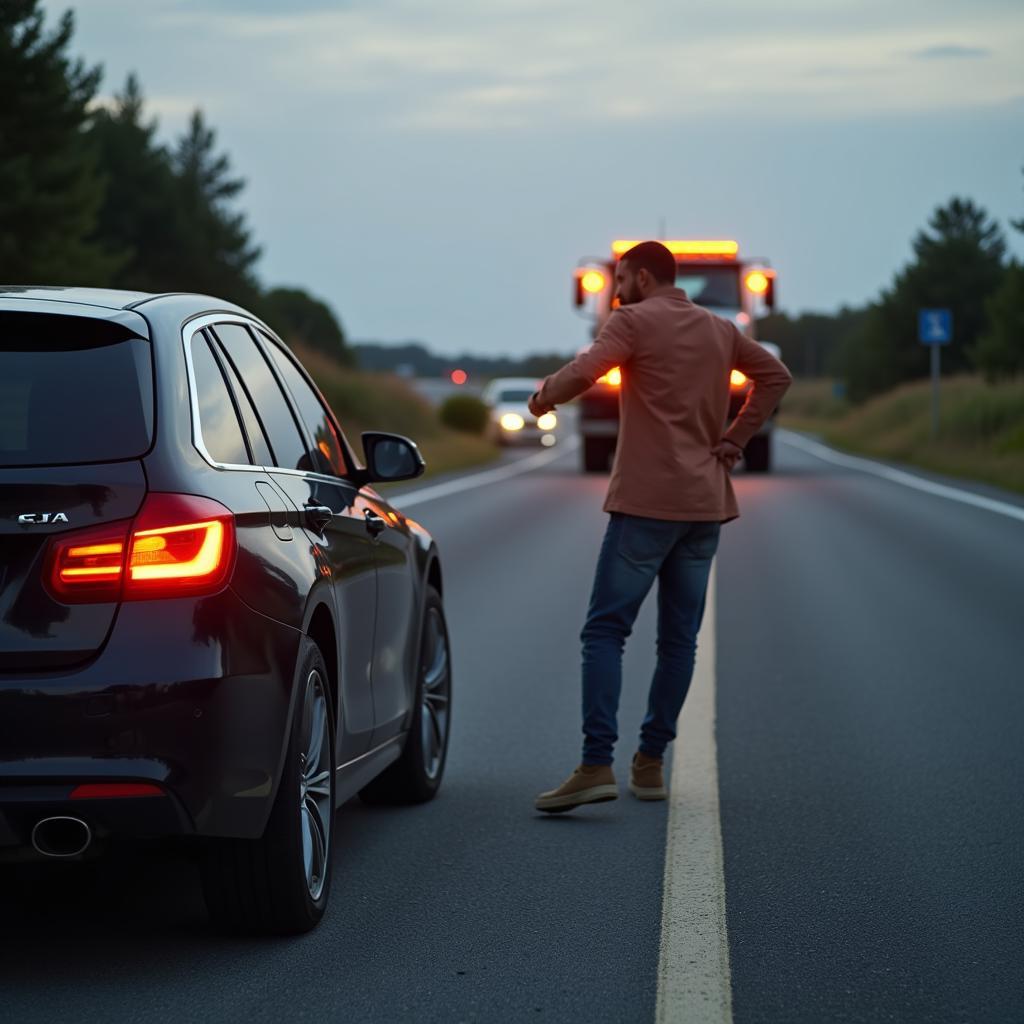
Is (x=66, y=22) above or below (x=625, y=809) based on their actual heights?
Result: above

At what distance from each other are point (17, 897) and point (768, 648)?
6.05 meters

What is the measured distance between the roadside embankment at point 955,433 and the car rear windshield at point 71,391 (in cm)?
2327

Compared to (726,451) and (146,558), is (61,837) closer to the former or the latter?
(146,558)

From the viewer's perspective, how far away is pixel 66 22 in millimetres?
46781

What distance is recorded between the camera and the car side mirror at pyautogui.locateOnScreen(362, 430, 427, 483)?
6.20 meters

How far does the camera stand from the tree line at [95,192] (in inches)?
1786

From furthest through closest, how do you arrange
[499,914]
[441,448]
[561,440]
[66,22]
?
[561,440], [66,22], [441,448], [499,914]

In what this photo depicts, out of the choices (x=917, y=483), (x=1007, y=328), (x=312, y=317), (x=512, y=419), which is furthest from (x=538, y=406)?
(x=312, y=317)

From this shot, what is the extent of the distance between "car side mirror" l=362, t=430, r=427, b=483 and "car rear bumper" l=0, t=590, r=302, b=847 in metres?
1.82

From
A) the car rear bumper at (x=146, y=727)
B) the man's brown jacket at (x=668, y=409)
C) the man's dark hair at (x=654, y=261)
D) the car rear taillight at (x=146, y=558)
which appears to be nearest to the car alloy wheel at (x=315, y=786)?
the car rear bumper at (x=146, y=727)

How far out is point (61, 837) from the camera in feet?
14.0

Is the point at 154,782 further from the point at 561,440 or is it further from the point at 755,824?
the point at 561,440

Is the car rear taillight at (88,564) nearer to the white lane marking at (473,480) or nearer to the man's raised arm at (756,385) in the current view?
the man's raised arm at (756,385)

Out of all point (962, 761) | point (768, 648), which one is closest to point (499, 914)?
point (962, 761)
